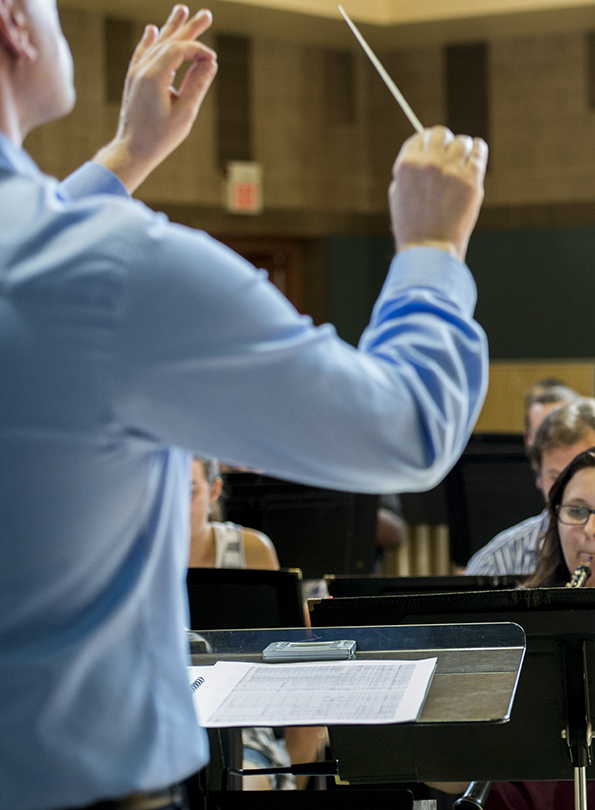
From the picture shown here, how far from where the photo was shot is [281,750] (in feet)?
9.12

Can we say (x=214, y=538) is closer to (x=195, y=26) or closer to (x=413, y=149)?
(x=195, y=26)

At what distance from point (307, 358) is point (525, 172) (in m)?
7.01

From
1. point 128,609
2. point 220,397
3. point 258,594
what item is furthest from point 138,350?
point 258,594

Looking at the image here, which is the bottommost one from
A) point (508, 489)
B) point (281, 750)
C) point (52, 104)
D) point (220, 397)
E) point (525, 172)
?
point (281, 750)

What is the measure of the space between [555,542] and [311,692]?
1539 millimetres

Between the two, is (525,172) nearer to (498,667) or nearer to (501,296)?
Answer: (501,296)

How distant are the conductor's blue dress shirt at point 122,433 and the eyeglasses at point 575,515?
71.9 inches

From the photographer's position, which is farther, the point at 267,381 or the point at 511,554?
the point at 511,554

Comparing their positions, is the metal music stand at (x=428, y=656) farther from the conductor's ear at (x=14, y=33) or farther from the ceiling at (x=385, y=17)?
the ceiling at (x=385, y=17)

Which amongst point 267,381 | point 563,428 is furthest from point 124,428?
point 563,428

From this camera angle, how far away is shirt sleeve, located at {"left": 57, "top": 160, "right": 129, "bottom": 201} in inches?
41.2

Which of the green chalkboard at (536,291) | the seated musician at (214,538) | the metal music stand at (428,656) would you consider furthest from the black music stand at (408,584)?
the green chalkboard at (536,291)

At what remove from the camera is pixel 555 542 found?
8.29 feet

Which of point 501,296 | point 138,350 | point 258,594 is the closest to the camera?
point 138,350
